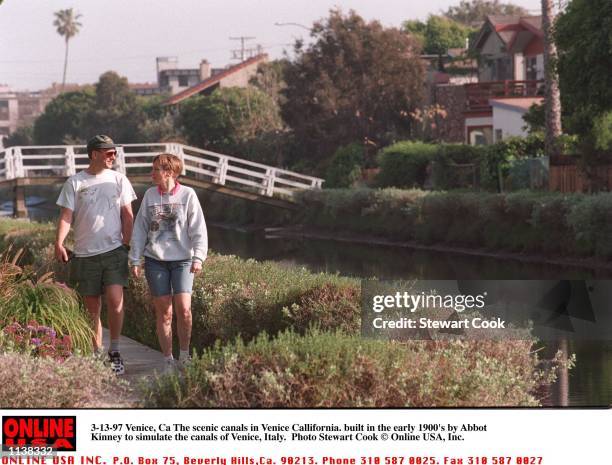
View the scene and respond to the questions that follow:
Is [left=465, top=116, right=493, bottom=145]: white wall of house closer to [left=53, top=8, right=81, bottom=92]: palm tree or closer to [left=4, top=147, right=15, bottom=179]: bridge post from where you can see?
[left=4, top=147, right=15, bottom=179]: bridge post

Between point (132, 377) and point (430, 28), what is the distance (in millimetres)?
34401

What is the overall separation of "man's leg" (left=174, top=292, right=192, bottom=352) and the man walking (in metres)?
0.75

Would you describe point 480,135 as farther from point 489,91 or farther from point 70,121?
point 70,121

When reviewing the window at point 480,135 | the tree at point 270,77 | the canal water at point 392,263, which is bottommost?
the canal water at point 392,263

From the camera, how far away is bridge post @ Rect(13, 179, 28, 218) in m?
37.0

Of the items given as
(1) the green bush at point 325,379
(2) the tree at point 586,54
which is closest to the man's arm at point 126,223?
(1) the green bush at point 325,379

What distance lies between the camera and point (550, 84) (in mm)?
34188

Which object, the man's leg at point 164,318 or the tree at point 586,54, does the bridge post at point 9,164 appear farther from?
the man's leg at point 164,318

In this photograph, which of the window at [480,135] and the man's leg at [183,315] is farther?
the window at [480,135]

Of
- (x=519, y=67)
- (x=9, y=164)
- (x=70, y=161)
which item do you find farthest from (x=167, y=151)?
(x=519, y=67)

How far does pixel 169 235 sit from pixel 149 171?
97.2 ft

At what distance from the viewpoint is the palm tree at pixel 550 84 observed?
3219cm

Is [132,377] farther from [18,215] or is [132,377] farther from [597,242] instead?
[18,215]

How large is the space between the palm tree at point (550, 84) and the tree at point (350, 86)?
29.7 ft
